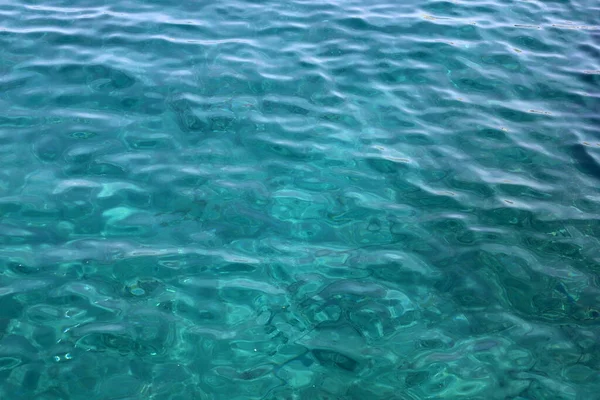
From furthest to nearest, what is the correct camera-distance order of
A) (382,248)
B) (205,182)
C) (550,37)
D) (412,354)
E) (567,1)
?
(567,1), (550,37), (205,182), (382,248), (412,354)

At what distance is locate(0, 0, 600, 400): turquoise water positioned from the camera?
171 inches

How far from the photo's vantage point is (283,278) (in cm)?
496

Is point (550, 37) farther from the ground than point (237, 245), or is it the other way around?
point (550, 37)

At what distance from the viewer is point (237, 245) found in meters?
5.21

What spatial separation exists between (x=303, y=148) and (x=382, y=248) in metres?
1.57

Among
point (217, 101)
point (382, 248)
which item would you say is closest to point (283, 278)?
point (382, 248)

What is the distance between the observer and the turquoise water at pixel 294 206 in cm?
434

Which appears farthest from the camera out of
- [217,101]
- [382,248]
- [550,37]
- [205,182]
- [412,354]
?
[550,37]

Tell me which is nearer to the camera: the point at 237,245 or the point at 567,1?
the point at 237,245

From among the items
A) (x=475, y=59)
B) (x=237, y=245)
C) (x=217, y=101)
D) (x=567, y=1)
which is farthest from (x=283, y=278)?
(x=567, y=1)

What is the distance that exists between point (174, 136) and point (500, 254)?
347cm

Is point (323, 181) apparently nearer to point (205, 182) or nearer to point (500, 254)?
point (205, 182)

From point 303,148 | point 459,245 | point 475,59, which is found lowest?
point 459,245

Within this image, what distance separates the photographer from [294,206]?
5656mm
